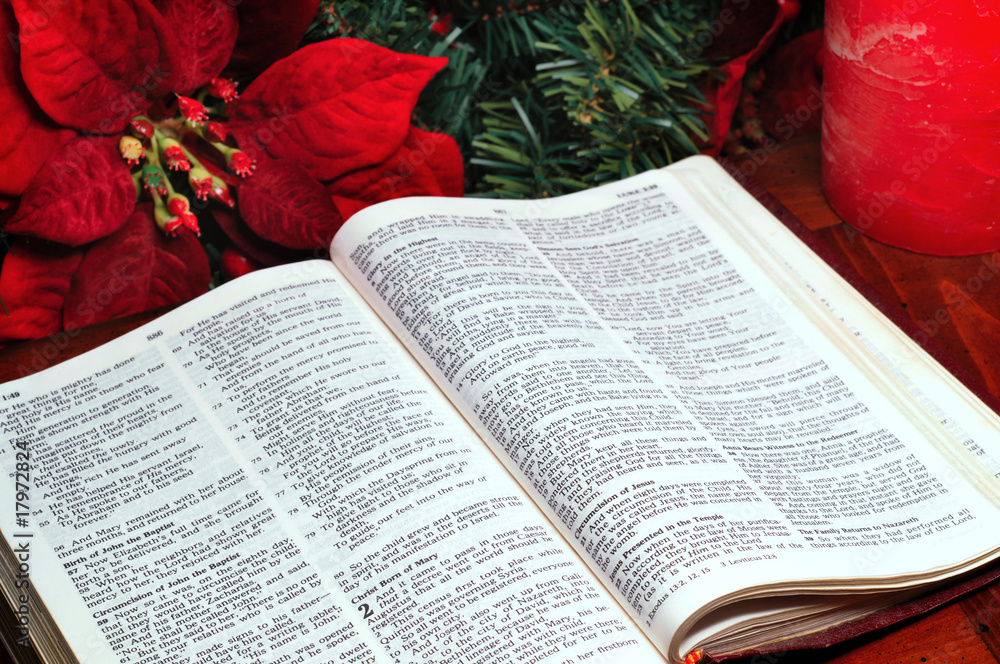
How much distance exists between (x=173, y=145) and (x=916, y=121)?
1.66 feet

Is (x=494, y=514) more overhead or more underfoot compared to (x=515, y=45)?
more underfoot

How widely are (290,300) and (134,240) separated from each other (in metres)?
0.14

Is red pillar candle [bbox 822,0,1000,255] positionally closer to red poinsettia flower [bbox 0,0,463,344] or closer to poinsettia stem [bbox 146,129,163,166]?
red poinsettia flower [bbox 0,0,463,344]

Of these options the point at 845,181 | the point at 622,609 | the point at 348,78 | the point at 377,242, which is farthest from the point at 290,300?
the point at 845,181

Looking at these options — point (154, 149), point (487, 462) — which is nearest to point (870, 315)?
point (487, 462)

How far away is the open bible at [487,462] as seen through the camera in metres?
0.41

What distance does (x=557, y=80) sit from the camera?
0.68 m

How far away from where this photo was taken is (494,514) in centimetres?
44

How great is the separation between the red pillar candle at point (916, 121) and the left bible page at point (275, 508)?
13.8 inches

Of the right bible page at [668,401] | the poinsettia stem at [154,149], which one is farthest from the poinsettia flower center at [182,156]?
the right bible page at [668,401]

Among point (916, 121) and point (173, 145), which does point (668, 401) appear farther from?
point (173, 145)

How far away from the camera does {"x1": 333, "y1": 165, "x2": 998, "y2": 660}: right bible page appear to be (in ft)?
1.35

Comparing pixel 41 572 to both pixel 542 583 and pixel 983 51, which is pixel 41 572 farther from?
pixel 983 51

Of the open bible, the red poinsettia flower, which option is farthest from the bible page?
the red poinsettia flower
